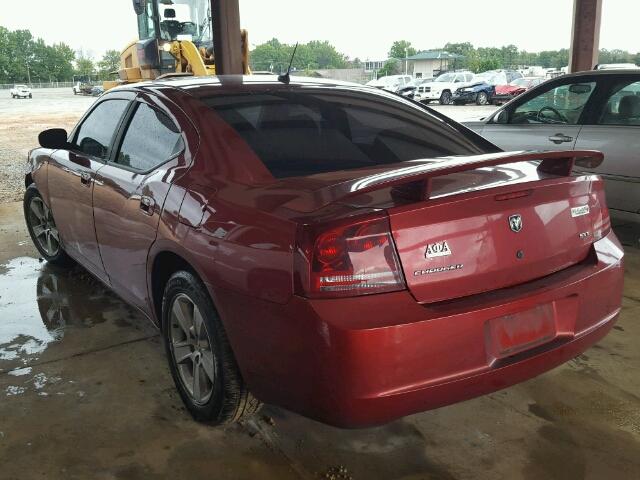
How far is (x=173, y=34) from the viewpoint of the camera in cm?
1191

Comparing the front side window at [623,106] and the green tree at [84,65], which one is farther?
the green tree at [84,65]

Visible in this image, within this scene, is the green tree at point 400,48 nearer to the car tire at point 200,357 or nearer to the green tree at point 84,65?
the green tree at point 84,65

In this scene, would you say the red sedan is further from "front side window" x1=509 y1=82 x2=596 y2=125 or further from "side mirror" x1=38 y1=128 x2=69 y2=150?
"front side window" x1=509 y1=82 x2=596 y2=125

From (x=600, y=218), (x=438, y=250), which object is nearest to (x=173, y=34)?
(x=600, y=218)

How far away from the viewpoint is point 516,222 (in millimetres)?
2121

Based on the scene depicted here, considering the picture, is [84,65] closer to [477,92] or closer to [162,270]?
[477,92]

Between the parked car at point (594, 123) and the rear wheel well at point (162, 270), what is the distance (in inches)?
134

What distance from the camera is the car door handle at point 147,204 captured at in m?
2.72

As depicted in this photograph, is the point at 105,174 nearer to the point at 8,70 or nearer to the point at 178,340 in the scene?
the point at 178,340

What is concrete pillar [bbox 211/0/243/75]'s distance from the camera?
260 inches

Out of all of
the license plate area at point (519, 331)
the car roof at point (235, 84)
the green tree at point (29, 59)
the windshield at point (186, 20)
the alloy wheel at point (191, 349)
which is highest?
the green tree at point (29, 59)

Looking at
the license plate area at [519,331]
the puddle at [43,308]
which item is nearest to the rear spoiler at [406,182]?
the license plate area at [519,331]

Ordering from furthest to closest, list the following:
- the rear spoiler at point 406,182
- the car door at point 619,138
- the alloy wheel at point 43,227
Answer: the car door at point 619,138
the alloy wheel at point 43,227
the rear spoiler at point 406,182

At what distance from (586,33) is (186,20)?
7366 millimetres
